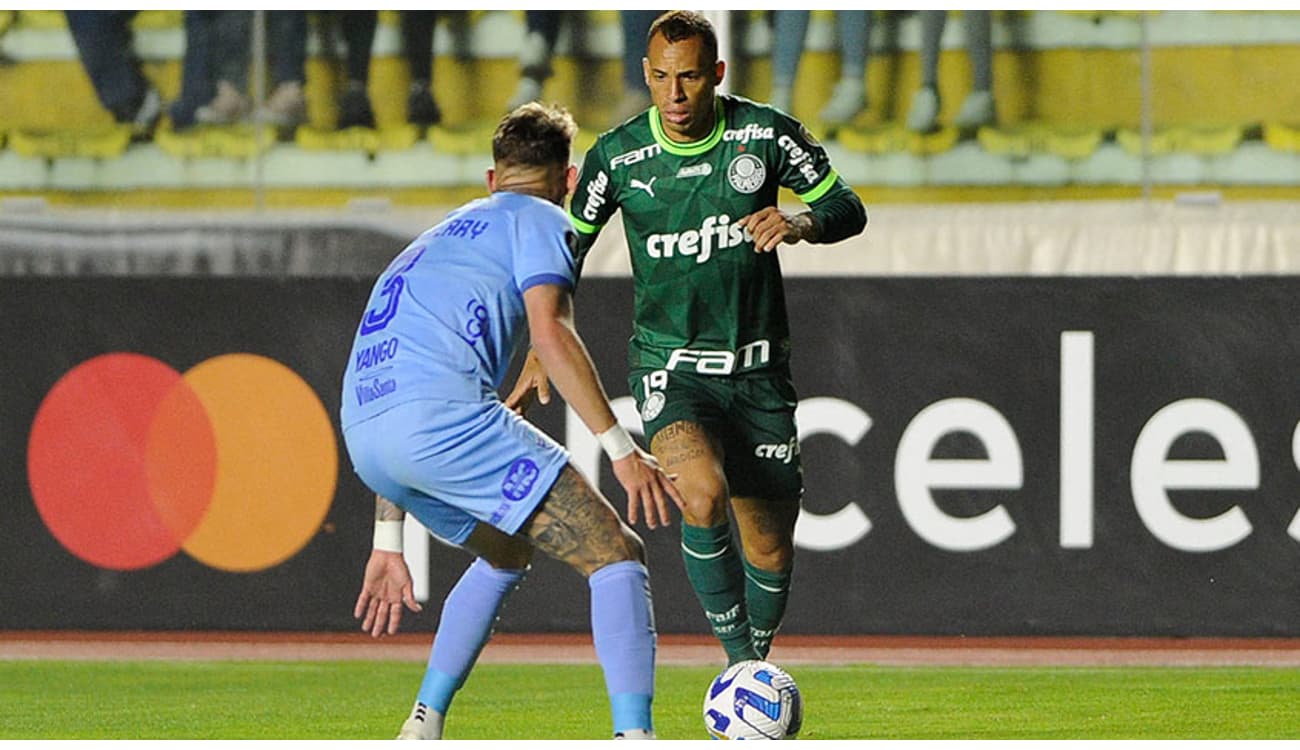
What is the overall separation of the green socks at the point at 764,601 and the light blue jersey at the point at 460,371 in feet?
5.56

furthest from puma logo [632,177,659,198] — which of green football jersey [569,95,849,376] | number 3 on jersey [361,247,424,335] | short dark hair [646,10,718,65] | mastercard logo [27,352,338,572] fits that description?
mastercard logo [27,352,338,572]

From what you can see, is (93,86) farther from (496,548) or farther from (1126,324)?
(496,548)

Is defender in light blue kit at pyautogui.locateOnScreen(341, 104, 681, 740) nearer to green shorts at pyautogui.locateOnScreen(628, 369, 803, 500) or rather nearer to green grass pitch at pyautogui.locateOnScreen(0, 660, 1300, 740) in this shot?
green shorts at pyautogui.locateOnScreen(628, 369, 803, 500)

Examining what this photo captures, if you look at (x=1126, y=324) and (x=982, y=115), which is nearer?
(x=1126, y=324)

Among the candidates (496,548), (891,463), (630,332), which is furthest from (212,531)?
(496,548)

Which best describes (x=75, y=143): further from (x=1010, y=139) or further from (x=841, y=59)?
(x=1010, y=139)

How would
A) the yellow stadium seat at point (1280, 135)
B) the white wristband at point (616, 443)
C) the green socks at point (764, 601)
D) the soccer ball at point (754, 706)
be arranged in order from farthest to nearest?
the yellow stadium seat at point (1280, 135) < the green socks at point (764, 601) < the soccer ball at point (754, 706) < the white wristband at point (616, 443)

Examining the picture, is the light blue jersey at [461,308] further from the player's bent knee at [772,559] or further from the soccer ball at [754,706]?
the player's bent knee at [772,559]

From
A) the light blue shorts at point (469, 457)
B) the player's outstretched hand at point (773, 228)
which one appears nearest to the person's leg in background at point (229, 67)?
the player's outstretched hand at point (773, 228)

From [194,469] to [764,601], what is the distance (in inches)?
165

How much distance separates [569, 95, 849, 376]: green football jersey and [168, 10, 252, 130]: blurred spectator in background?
16.5 ft

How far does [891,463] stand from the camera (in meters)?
11.0

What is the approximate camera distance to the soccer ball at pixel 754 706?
6.93 m

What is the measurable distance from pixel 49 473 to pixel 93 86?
7.47 feet
